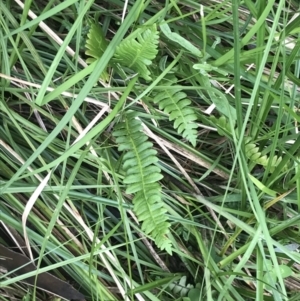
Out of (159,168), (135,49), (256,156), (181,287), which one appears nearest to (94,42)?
(135,49)

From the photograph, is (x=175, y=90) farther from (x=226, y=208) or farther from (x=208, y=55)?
(x=226, y=208)

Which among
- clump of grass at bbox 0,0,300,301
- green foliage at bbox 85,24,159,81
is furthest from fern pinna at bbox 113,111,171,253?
green foliage at bbox 85,24,159,81

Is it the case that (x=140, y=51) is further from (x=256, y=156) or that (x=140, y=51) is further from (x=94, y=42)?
(x=256, y=156)

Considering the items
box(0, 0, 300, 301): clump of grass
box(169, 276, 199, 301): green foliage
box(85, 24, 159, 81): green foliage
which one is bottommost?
box(169, 276, 199, 301): green foliage

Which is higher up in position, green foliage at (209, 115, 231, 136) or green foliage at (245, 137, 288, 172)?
green foliage at (209, 115, 231, 136)

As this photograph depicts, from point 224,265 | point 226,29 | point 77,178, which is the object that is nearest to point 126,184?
point 77,178

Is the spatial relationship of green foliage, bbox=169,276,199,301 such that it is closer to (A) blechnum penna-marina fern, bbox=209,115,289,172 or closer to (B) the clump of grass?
(B) the clump of grass

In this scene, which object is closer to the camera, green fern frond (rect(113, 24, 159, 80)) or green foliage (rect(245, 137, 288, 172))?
green fern frond (rect(113, 24, 159, 80))

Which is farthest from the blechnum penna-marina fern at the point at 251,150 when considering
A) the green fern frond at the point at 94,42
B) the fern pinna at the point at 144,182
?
the green fern frond at the point at 94,42
